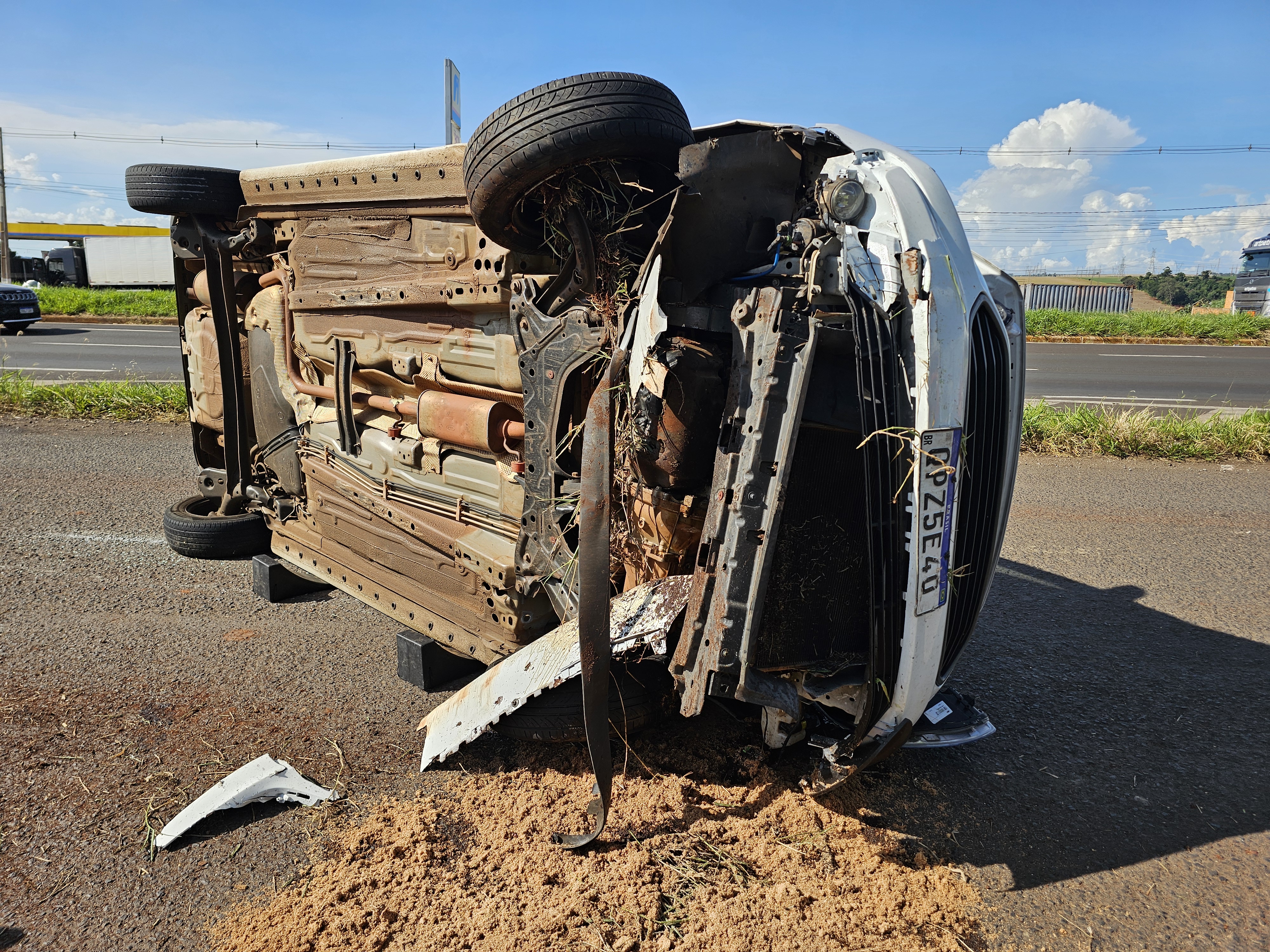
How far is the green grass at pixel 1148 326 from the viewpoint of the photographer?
72.9 feet

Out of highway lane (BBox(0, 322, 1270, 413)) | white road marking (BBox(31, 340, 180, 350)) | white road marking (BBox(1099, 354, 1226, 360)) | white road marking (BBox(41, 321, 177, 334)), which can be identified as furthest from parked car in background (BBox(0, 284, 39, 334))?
white road marking (BBox(1099, 354, 1226, 360))

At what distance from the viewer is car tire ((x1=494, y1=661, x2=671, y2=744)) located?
2.99 meters

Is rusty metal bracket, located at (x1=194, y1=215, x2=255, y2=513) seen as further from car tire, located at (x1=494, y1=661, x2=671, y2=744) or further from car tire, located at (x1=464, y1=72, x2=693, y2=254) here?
car tire, located at (x1=494, y1=661, x2=671, y2=744)

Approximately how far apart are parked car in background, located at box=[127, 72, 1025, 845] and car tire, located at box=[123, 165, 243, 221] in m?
1.45

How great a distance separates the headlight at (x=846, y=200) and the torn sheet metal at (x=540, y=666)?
124 cm

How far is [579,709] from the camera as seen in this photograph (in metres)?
3.02

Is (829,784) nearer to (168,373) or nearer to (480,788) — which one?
(480,788)

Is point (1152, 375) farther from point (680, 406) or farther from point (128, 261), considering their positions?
point (128, 261)

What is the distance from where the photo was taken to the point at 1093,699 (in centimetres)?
377

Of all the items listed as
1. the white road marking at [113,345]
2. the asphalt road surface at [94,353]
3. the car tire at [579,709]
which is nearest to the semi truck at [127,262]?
the asphalt road surface at [94,353]

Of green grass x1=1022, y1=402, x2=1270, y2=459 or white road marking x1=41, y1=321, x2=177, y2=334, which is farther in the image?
white road marking x1=41, y1=321, x2=177, y2=334

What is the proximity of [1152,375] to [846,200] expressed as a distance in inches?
621

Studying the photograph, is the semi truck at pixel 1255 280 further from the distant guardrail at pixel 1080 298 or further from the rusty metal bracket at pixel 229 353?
the rusty metal bracket at pixel 229 353

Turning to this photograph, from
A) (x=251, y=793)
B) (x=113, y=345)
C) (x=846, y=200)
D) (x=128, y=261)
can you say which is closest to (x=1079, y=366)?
(x=846, y=200)
